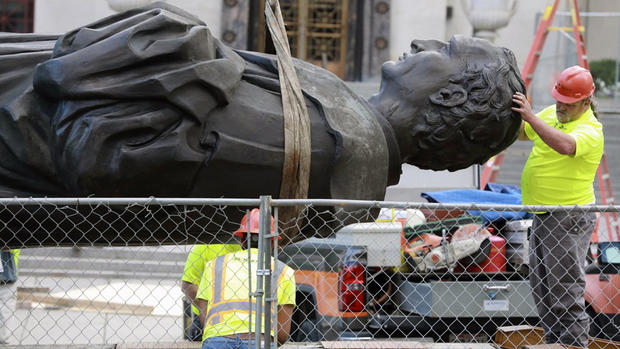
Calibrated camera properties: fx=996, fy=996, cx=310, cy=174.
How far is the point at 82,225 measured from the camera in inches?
119

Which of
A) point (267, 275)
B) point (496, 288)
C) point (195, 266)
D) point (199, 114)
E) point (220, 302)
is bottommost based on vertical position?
point (496, 288)

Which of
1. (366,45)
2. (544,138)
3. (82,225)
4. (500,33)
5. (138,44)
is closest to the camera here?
(138,44)

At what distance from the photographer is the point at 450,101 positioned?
3.12 m

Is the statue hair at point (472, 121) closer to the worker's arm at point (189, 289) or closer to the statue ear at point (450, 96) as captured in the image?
the statue ear at point (450, 96)

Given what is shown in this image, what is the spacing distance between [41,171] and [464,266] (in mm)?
5016

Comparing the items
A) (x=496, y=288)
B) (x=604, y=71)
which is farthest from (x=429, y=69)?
(x=604, y=71)

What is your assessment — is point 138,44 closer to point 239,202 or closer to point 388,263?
point 239,202

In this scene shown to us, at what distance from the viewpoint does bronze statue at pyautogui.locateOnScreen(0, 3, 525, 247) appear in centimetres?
274

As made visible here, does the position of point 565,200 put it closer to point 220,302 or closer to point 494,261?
point 220,302

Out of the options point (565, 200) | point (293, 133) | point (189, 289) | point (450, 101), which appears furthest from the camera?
point (189, 289)

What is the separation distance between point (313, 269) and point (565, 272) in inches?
102

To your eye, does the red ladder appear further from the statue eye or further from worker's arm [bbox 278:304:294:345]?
the statue eye

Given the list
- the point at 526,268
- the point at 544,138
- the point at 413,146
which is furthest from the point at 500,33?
the point at 413,146

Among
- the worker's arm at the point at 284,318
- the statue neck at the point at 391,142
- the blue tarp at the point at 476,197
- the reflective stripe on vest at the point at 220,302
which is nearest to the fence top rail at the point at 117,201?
the statue neck at the point at 391,142
